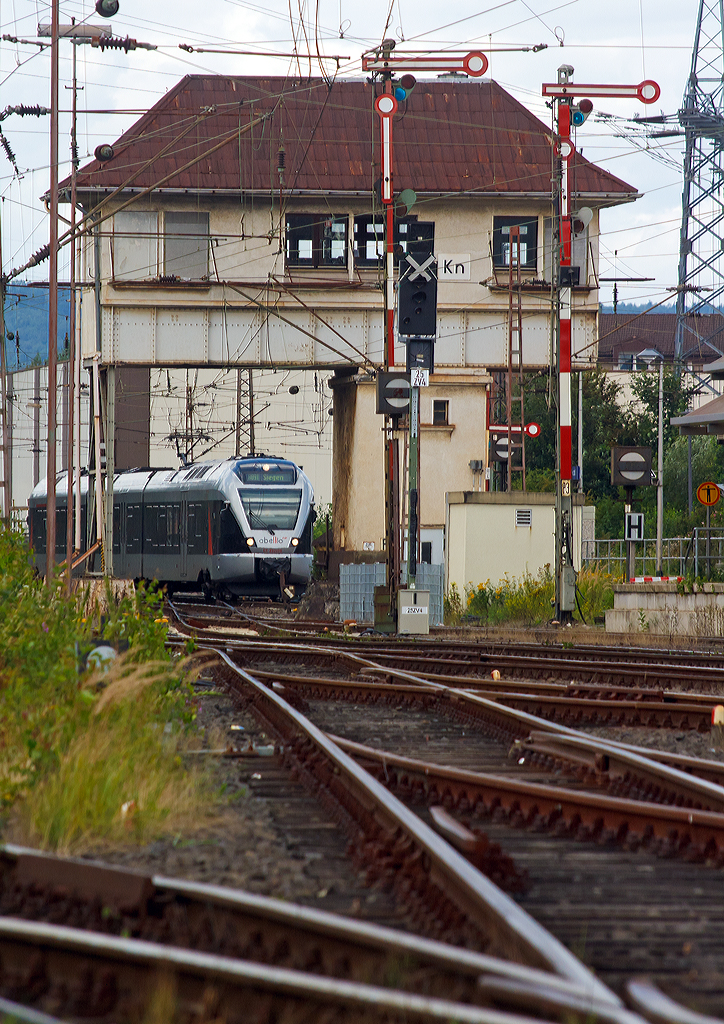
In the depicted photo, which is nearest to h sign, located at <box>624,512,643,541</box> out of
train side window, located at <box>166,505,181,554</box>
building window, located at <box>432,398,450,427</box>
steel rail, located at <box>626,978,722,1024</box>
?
train side window, located at <box>166,505,181,554</box>

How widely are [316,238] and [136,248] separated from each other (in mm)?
5324

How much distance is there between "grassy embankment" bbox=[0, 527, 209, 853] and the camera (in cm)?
609

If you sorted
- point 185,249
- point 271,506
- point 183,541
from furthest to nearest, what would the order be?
point 185,249 → point 183,541 → point 271,506

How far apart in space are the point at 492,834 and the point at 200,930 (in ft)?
7.66

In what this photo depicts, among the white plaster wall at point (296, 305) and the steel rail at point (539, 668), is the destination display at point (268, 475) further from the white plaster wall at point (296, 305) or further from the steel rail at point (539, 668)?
the steel rail at point (539, 668)

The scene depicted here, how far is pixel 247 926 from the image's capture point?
4.52 meters

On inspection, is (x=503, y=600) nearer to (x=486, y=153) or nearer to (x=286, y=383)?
(x=486, y=153)

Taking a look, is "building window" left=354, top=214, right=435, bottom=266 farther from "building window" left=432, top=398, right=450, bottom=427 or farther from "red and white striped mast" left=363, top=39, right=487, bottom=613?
"red and white striped mast" left=363, top=39, right=487, bottom=613

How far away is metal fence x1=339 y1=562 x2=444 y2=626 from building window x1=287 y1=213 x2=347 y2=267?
51.2 ft

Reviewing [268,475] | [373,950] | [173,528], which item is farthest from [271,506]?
[373,950]

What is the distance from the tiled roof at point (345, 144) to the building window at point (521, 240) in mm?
1126

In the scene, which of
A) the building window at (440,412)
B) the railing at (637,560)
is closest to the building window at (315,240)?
the building window at (440,412)

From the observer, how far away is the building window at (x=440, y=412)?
1609 inches

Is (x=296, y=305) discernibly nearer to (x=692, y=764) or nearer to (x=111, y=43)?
(x=111, y=43)
